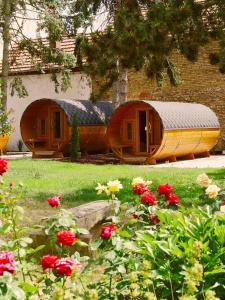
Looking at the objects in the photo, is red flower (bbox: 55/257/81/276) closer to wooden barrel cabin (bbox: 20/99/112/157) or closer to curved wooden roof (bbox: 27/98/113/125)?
curved wooden roof (bbox: 27/98/113/125)

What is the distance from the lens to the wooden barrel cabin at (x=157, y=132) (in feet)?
68.0

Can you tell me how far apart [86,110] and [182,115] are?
4.56 m

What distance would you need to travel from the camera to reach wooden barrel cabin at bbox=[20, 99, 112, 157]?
78.3ft

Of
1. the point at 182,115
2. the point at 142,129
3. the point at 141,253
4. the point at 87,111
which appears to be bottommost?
the point at 141,253

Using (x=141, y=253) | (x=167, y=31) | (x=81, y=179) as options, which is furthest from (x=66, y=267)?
(x=81, y=179)

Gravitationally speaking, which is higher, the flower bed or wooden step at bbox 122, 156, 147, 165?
the flower bed

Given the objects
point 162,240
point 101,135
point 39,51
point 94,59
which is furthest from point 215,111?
point 162,240

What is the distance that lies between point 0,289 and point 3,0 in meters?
23.3

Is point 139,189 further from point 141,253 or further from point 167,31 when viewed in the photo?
point 167,31

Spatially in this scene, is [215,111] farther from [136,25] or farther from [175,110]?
[136,25]

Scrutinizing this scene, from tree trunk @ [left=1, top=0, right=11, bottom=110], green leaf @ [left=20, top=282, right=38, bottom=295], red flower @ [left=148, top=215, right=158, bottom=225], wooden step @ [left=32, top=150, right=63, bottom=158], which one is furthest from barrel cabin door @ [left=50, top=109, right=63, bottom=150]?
green leaf @ [left=20, top=282, right=38, bottom=295]

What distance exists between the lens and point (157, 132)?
22.7 m

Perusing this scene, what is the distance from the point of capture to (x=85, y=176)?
15625 millimetres

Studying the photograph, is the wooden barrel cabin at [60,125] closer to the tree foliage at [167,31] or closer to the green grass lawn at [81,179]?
the green grass lawn at [81,179]
